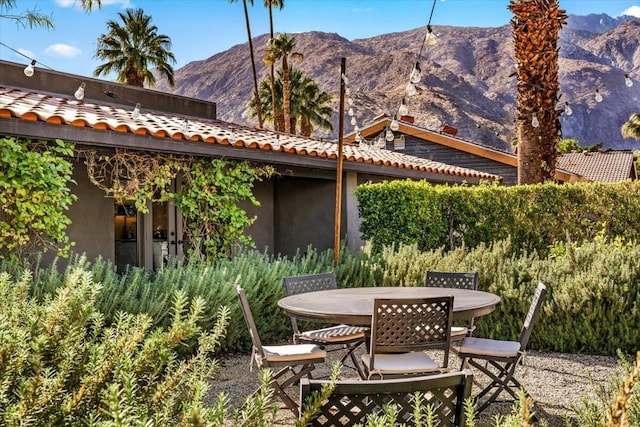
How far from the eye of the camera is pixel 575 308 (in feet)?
22.5

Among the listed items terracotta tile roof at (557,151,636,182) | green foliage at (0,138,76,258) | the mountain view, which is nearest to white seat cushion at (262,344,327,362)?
green foliage at (0,138,76,258)

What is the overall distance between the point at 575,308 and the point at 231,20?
237 ft

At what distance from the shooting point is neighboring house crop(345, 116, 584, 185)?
2050 centimetres

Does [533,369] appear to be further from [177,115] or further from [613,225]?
[177,115]

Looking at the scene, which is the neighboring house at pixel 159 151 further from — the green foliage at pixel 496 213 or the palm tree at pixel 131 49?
the palm tree at pixel 131 49

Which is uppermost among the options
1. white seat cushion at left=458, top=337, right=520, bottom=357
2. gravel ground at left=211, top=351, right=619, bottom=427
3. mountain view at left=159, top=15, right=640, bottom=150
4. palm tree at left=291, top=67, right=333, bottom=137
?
mountain view at left=159, top=15, right=640, bottom=150

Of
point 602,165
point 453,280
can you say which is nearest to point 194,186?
point 453,280

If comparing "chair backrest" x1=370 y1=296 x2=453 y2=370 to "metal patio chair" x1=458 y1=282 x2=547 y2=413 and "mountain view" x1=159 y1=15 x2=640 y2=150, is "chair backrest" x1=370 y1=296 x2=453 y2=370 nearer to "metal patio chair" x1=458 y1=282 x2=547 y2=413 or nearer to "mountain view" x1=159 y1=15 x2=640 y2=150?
"metal patio chair" x1=458 y1=282 x2=547 y2=413

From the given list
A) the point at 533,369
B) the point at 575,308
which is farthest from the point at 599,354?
the point at 533,369

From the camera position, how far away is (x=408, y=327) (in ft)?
14.9

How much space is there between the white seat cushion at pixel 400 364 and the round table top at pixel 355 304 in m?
0.40

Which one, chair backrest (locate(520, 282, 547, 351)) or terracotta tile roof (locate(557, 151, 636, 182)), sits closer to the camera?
chair backrest (locate(520, 282, 547, 351))

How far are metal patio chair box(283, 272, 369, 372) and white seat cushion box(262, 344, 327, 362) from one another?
16.1 inches

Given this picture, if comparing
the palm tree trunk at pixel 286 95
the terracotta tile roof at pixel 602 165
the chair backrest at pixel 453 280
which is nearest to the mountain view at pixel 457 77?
the terracotta tile roof at pixel 602 165
